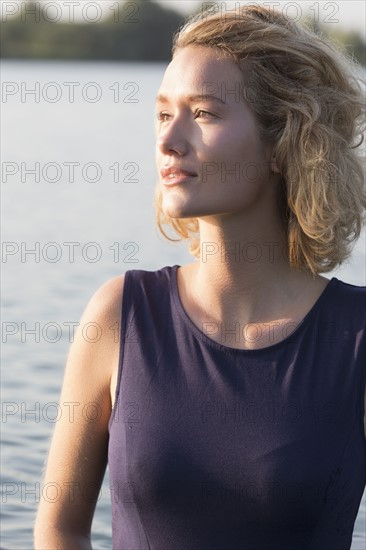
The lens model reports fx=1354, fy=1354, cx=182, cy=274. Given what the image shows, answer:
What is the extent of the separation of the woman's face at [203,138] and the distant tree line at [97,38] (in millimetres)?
43622

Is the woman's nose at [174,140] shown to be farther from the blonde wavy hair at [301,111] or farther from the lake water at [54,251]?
the lake water at [54,251]

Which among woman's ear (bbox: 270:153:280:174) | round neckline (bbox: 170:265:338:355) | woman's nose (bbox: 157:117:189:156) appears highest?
woman's nose (bbox: 157:117:189:156)

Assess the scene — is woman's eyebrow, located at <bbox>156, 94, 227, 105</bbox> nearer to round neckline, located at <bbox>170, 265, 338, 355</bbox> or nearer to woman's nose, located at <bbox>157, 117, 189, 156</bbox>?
woman's nose, located at <bbox>157, 117, 189, 156</bbox>

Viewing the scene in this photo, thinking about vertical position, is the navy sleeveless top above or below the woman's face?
below

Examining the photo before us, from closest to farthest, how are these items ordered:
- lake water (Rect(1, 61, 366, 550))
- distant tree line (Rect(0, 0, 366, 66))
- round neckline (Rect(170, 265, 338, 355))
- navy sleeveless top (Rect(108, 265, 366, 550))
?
1. navy sleeveless top (Rect(108, 265, 366, 550))
2. round neckline (Rect(170, 265, 338, 355))
3. lake water (Rect(1, 61, 366, 550))
4. distant tree line (Rect(0, 0, 366, 66))

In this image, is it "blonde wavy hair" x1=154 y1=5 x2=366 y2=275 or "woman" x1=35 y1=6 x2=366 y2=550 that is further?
"blonde wavy hair" x1=154 y1=5 x2=366 y2=275

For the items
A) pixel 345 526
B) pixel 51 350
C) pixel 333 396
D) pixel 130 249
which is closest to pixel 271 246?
pixel 333 396

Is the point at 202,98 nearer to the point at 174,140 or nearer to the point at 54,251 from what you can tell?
the point at 174,140

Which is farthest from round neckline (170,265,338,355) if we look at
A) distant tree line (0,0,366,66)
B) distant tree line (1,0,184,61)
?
distant tree line (1,0,184,61)

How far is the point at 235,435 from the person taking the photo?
2.45 metres

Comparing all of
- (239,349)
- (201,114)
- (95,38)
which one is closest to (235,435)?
(239,349)

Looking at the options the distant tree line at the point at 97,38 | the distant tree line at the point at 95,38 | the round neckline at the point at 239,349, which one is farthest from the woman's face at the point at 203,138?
the distant tree line at the point at 95,38

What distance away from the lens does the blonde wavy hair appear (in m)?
2.54

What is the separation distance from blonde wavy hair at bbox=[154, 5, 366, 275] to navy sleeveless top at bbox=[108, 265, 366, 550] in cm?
16
